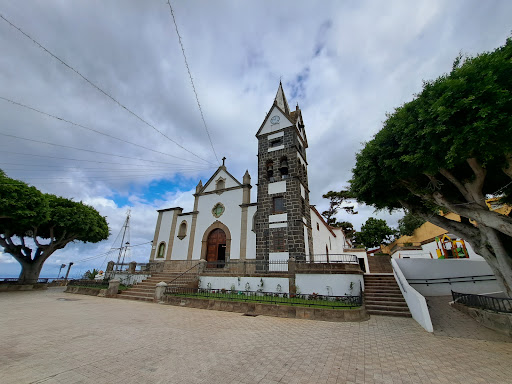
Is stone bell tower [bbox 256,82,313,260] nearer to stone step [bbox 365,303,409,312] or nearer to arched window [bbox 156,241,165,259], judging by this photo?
stone step [bbox 365,303,409,312]

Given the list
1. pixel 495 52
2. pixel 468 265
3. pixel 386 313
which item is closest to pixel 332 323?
pixel 386 313

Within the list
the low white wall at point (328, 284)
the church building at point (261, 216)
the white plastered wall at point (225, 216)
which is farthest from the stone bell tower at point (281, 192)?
the white plastered wall at point (225, 216)

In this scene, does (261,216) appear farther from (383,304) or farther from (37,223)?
(37,223)

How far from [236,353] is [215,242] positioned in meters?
Result: 14.2

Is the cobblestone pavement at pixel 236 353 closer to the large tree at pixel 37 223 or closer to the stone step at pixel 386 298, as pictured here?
the stone step at pixel 386 298

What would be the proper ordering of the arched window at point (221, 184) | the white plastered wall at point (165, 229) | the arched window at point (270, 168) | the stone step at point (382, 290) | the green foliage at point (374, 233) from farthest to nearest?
the green foliage at point (374, 233), the white plastered wall at point (165, 229), the arched window at point (221, 184), the arched window at point (270, 168), the stone step at point (382, 290)

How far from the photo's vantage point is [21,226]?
704 inches

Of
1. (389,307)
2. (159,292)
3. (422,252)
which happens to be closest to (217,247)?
(159,292)

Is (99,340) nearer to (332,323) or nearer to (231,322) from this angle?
(231,322)

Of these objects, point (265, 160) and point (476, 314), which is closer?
point (476, 314)

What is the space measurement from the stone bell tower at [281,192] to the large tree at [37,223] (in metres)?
16.9

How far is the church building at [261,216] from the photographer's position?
16.0 meters

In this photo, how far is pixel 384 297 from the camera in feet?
36.2

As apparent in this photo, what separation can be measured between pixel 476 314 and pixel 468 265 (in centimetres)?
835
